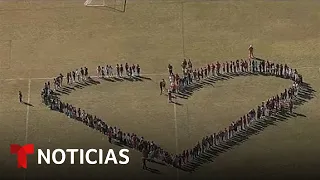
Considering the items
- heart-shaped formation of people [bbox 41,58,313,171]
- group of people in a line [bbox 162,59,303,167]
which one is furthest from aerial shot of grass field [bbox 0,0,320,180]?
group of people in a line [bbox 162,59,303,167]

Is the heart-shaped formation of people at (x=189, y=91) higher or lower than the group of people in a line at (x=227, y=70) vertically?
lower

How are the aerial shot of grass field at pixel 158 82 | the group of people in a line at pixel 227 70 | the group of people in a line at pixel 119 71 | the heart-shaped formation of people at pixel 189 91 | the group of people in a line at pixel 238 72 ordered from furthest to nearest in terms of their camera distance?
the group of people in a line at pixel 119 71, the group of people in a line at pixel 227 70, the group of people in a line at pixel 238 72, the heart-shaped formation of people at pixel 189 91, the aerial shot of grass field at pixel 158 82

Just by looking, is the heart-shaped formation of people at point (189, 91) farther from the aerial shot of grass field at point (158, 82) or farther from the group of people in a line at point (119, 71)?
the aerial shot of grass field at point (158, 82)

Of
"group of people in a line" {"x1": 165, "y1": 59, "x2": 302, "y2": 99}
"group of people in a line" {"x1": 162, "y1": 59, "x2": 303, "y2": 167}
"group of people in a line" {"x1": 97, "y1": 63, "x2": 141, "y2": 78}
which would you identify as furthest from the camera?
"group of people in a line" {"x1": 97, "y1": 63, "x2": 141, "y2": 78}

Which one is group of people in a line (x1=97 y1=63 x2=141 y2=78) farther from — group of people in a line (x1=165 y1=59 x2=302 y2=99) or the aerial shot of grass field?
group of people in a line (x1=165 y1=59 x2=302 y2=99)

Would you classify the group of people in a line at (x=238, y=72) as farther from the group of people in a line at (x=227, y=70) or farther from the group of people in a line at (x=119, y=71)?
the group of people in a line at (x=119, y=71)

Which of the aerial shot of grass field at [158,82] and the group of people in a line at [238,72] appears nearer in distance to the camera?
the aerial shot of grass field at [158,82]

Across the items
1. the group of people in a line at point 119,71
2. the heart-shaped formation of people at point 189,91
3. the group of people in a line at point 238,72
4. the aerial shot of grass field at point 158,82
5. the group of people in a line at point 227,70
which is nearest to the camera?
the aerial shot of grass field at point 158,82

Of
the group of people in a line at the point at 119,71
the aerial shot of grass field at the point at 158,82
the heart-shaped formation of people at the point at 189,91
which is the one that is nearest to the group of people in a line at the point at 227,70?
the heart-shaped formation of people at the point at 189,91
